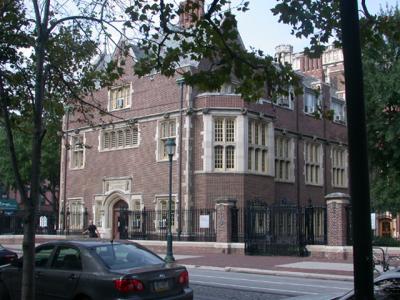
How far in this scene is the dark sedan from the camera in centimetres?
818

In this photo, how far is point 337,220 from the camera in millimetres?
24203

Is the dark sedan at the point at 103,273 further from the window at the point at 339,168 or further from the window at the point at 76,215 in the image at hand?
the window at the point at 339,168

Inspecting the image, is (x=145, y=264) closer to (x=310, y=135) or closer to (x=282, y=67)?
(x=282, y=67)

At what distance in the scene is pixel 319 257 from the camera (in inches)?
978

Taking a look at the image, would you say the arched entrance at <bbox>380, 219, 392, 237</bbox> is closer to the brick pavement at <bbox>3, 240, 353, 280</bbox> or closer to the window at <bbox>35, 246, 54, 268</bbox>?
the brick pavement at <bbox>3, 240, 353, 280</bbox>

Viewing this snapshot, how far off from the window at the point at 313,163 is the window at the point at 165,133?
34.6ft

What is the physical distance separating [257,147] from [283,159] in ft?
14.0

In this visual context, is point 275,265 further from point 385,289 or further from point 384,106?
point 385,289

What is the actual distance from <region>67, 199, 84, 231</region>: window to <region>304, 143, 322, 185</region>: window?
51.2ft

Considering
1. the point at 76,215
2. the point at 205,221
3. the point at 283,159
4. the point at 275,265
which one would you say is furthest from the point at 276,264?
the point at 76,215

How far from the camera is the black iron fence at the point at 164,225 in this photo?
3053 cm

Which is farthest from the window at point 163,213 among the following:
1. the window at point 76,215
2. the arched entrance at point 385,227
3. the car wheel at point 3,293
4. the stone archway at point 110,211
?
the arched entrance at point 385,227

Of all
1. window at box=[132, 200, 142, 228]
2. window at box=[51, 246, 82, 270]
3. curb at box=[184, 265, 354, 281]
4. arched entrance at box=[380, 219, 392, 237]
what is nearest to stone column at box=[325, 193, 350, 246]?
curb at box=[184, 265, 354, 281]

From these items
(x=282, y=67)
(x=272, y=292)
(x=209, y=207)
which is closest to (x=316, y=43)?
(x=282, y=67)
